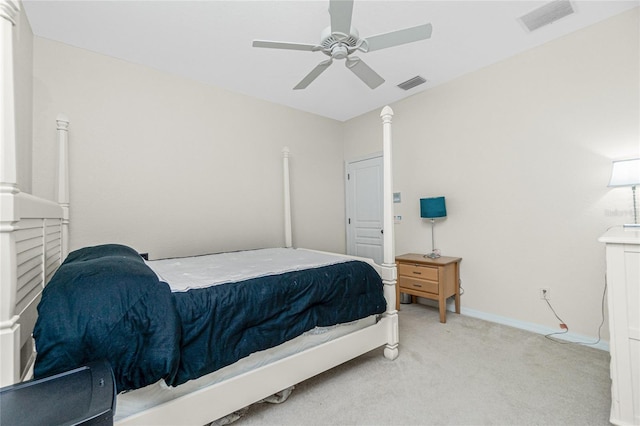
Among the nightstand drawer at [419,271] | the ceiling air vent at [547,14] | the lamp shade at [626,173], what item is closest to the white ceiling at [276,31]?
the ceiling air vent at [547,14]

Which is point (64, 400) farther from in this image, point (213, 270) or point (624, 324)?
point (624, 324)

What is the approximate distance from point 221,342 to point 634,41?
3.63 meters

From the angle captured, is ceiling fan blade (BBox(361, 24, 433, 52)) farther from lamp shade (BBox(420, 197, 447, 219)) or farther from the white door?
the white door

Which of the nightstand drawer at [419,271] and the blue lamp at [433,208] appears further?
the blue lamp at [433,208]

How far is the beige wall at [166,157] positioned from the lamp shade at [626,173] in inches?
125

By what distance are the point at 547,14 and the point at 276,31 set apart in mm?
2146

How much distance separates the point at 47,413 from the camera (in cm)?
69

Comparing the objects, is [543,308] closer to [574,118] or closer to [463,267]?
[463,267]

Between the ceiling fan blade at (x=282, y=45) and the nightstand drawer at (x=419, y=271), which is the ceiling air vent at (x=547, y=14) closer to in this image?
the ceiling fan blade at (x=282, y=45)

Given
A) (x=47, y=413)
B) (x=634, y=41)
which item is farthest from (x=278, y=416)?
(x=634, y=41)

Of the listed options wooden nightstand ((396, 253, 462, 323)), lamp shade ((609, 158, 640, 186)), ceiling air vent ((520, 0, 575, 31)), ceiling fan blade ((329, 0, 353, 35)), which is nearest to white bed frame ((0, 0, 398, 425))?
ceiling fan blade ((329, 0, 353, 35))

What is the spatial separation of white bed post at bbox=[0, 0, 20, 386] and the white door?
3.78 m

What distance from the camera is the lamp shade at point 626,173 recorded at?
A: 2014 millimetres

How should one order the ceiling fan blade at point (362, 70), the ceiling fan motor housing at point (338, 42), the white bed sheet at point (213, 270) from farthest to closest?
the ceiling fan blade at point (362, 70) → the ceiling fan motor housing at point (338, 42) → the white bed sheet at point (213, 270)
